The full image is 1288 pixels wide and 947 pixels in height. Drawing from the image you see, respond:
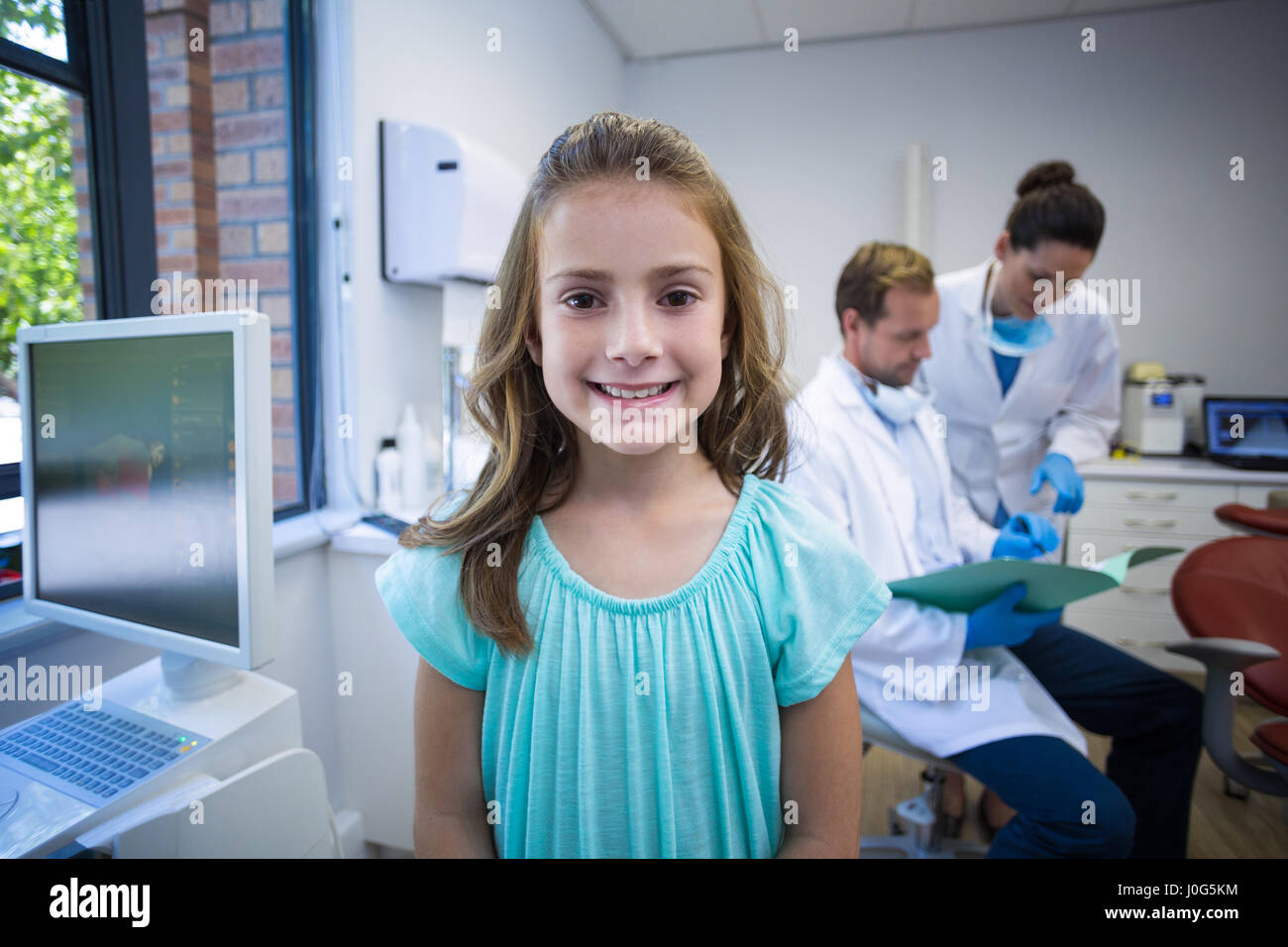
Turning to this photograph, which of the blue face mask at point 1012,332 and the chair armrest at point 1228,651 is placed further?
the blue face mask at point 1012,332

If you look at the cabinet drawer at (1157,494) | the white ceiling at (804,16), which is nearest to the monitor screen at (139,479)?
the white ceiling at (804,16)

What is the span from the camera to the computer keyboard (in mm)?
825

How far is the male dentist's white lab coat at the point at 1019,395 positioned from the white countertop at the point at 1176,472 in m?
0.76

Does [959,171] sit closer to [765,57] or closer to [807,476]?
[765,57]

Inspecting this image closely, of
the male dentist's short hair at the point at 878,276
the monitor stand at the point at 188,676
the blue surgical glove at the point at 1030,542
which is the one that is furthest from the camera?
the male dentist's short hair at the point at 878,276

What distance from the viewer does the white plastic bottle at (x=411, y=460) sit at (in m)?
1.94

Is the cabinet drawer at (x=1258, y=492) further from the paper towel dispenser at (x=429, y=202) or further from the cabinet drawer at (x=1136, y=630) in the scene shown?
the paper towel dispenser at (x=429, y=202)

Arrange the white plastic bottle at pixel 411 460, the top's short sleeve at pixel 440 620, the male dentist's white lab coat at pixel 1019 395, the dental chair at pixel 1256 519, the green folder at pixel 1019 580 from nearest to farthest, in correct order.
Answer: the top's short sleeve at pixel 440 620
the green folder at pixel 1019 580
the dental chair at pixel 1256 519
the white plastic bottle at pixel 411 460
the male dentist's white lab coat at pixel 1019 395

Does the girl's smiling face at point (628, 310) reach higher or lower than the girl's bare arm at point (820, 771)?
higher

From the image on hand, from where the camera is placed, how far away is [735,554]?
0.81 metres

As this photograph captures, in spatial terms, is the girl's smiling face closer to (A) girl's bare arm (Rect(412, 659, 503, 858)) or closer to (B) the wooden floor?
(A) girl's bare arm (Rect(412, 659, 503, 858))

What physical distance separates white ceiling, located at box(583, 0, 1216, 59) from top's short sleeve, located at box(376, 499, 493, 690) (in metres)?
3.05

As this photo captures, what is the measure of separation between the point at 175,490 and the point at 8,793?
0.36m

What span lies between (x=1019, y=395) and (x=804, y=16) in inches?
81.2
